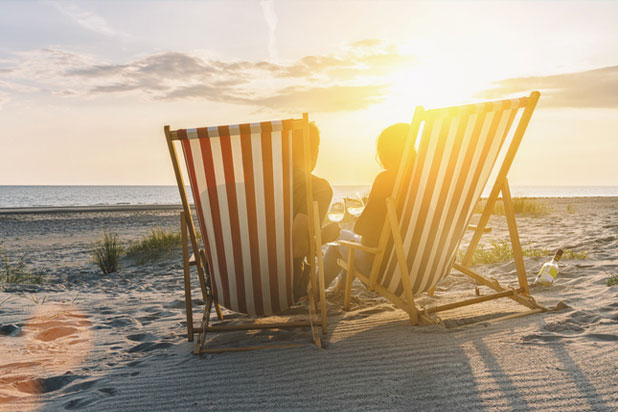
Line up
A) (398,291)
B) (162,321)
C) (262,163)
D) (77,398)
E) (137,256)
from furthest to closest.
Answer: (137,256), (162,321), (398,291), (262,163), (77,398)

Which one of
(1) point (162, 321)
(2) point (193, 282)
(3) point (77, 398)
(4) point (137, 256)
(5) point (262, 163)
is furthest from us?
(4) point (137, 256)

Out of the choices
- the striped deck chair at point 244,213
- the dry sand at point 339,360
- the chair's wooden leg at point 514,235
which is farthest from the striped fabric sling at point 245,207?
the chair's wooden leg at point 514,235

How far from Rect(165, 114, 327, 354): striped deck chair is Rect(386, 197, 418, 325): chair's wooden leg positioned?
1.60 feet

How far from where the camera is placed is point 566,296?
358cm

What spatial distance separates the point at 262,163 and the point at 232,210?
367 mm

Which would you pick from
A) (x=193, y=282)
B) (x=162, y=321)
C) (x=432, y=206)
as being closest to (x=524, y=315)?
(x=432, y=206)

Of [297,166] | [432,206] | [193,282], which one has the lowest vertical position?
[193,282]

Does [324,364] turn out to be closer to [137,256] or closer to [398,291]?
[398,291]

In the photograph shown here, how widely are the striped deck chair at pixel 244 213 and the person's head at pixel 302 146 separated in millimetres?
24

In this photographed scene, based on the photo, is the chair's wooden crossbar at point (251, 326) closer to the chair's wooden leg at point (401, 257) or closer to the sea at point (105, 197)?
the chair's wooden leg at point (401, 257)

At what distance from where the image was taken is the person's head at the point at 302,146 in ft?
9.12

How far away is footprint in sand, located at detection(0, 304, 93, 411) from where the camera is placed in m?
2.44

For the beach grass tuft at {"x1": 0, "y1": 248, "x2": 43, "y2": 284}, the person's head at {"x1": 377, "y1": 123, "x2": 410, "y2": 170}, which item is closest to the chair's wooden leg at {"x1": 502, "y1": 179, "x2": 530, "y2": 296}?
the person's head at {"x1": 377, "y1": 123, "x2": 410, "y2": 170}

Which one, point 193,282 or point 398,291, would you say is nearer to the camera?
point 398,291
